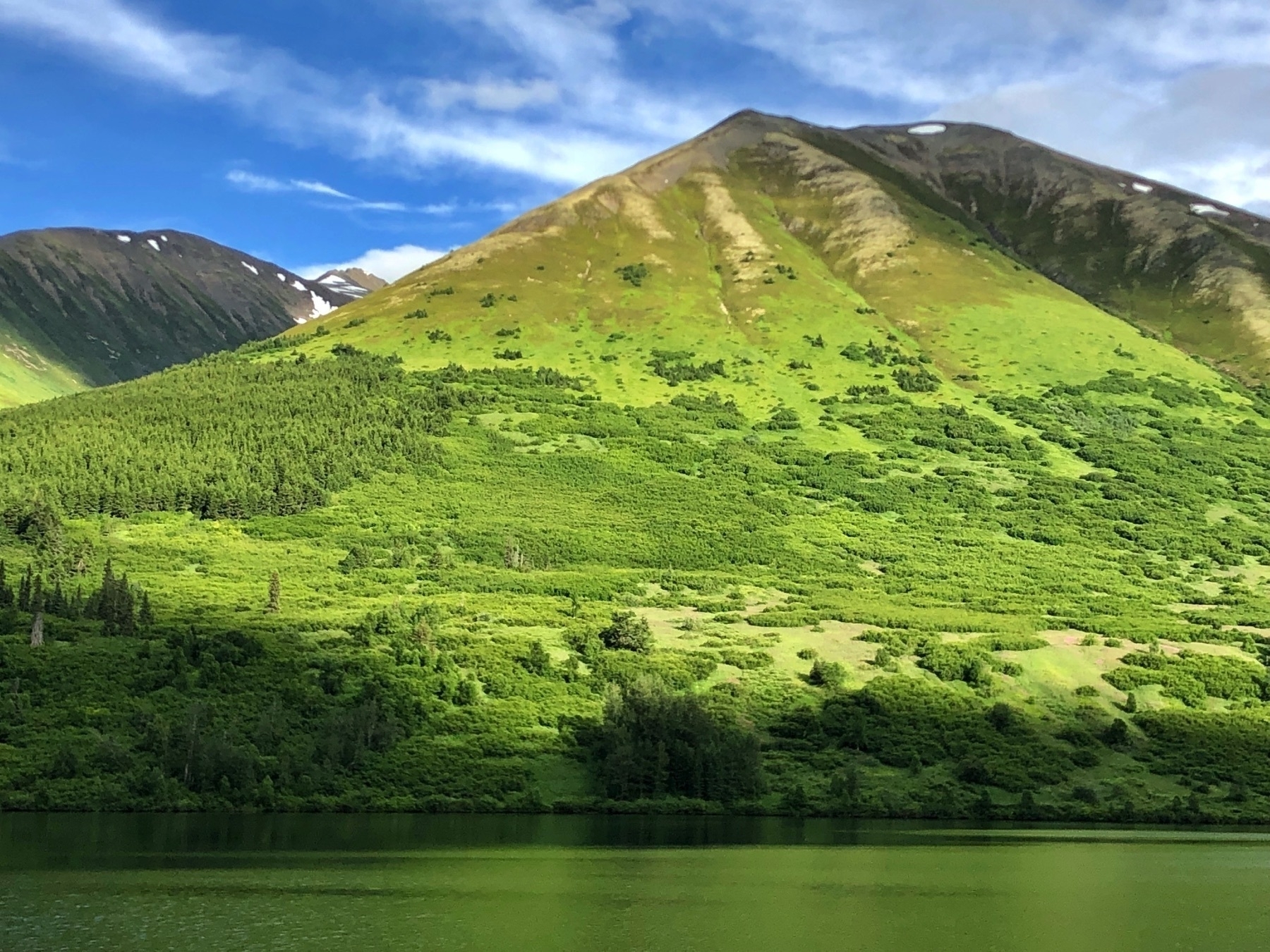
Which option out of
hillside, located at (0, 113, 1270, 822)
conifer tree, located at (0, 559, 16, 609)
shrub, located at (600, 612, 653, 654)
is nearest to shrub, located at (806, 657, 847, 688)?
hillside, located at (0, 113, 1270, 822)

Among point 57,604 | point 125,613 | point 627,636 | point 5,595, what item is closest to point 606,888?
point 627,636

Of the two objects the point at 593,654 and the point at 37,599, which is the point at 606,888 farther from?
the point at 37,599

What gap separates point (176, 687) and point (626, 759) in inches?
1555

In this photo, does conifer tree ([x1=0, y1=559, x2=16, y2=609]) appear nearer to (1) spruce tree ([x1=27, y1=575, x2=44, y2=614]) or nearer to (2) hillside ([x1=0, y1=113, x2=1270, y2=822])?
(2) hillside ([x1=0, y1=113, x2=1270, y2=822])

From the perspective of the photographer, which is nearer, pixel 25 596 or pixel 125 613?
pixel 125 613

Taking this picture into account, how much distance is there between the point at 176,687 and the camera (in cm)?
11106

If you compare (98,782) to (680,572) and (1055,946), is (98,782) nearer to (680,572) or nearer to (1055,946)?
(1055,946)

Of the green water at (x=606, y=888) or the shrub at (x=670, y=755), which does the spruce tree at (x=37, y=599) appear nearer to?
the green water at (x=606, y=888)

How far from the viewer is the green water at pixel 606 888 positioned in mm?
50719

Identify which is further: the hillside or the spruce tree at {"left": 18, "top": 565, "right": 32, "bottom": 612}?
the spruce tree at {"left": 18, "top": 565, "right": 32, "bottom": 612}

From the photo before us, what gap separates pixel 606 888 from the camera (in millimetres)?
63188

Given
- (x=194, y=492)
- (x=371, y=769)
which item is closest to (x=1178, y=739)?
(x=371, y=769)

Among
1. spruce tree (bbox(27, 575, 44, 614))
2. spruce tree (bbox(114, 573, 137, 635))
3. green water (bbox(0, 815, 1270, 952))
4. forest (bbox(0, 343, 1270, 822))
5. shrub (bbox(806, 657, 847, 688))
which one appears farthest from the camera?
shrub (bbox(806, 657, 847, 688))

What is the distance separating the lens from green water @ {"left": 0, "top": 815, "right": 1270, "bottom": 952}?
5072 centimetres
